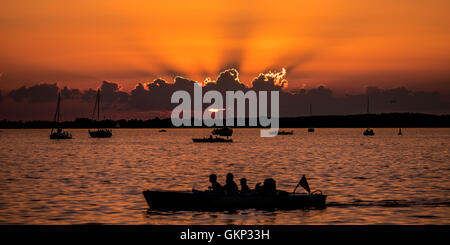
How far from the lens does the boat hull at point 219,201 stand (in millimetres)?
35812

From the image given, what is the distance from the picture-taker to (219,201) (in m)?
35.8

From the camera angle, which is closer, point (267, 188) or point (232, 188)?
point (232, 188)

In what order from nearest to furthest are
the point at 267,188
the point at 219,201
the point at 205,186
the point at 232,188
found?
the point at 232,188 → the point at 219,201 → the point at 267,188 → the point at 205,186

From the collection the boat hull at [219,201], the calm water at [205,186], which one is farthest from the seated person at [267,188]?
the calm water at [205,186]

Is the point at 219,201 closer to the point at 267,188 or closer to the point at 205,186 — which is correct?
the point at 267,188

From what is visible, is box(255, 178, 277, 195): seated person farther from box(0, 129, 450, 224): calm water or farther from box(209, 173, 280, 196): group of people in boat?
box(0, 129, 450, 224): calm water

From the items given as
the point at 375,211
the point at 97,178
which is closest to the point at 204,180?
the point at 97,178

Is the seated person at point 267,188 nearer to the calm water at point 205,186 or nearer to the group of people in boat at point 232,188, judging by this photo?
the group of people in boat at point 232,188

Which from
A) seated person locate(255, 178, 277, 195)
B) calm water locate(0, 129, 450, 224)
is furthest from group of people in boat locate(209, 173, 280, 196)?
calm water locate(0, 129, 450, 224)

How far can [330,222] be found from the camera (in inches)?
1372

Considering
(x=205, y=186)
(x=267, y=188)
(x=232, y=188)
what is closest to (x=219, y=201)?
(x=232, y=188)

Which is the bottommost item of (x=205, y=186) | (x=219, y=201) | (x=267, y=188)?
(x=205, y=186)

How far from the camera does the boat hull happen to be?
35812 mm
